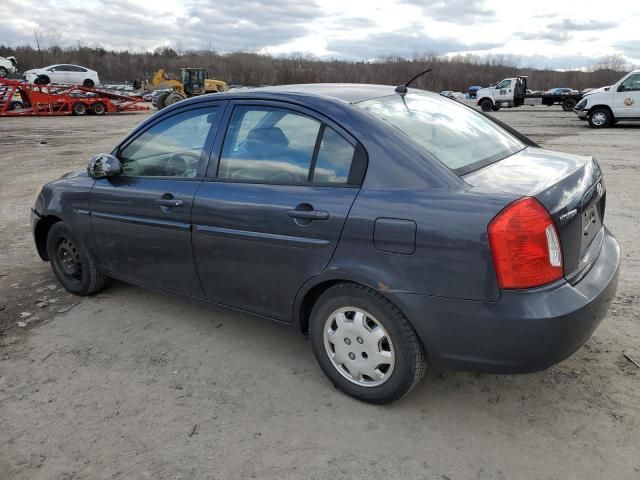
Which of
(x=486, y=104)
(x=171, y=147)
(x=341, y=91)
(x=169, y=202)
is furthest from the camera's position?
(x=486, y=104)

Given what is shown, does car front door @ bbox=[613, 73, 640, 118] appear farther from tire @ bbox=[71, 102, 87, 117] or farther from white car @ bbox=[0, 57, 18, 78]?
white car @ bbox=[0, 57, 18, 78]

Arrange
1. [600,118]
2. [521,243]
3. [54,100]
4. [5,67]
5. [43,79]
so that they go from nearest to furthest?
[521,243], [600,118], [54,100], [43,79], [5,67]

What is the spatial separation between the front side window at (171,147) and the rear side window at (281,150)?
0.85 feet

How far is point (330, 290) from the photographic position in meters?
2.83

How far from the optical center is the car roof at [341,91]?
3.09 m

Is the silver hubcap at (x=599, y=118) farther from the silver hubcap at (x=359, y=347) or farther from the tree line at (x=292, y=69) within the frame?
the tree line at (x=292, y=69)

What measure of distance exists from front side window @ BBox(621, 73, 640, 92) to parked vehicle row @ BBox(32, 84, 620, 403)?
1664 cm

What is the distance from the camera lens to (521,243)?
231 centimetres

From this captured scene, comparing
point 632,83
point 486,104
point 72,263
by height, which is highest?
point 632,83

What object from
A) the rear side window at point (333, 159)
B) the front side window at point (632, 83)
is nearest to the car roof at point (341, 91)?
the rear side window at point (333, 159)

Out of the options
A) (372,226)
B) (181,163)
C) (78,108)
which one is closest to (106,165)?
(181,163)

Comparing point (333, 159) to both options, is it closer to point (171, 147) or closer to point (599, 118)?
point (171, 147)

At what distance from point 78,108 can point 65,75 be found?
12015mm

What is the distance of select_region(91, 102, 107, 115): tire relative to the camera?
27.3 metres
